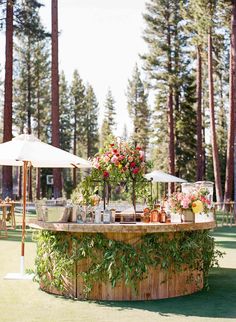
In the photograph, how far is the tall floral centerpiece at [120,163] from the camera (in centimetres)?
684

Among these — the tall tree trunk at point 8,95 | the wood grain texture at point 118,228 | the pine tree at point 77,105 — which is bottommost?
the wood grain texture at point 118,228

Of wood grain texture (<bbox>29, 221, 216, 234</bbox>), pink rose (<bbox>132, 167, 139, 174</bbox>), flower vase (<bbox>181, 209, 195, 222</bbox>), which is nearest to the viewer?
wood grain texture (<bbox>29, 221, 216, 234</bbox>)

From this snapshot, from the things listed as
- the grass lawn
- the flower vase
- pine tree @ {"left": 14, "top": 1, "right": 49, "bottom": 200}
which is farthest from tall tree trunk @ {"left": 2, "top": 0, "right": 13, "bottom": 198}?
pine tree @ {"left": 14, "top": 1, "right": 49, "bottom": 200}

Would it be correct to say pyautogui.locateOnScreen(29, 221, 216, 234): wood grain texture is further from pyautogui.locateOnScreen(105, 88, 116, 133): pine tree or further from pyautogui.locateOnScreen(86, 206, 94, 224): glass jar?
pyautogui.locateOnScreen(105, 88, 116, 133): pine tree

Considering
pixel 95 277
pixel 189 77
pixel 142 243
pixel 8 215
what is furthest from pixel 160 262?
pixel 189 77

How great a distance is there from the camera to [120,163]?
6.84 m

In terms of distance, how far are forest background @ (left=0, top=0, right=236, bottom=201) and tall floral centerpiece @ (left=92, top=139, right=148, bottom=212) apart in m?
12.0

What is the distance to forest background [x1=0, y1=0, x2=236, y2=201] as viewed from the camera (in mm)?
22931

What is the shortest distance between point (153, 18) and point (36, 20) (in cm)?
999

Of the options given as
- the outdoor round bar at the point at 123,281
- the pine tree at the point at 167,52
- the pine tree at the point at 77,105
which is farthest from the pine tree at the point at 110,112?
the outdoor round bar at the point at 123,281

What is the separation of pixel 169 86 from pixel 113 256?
26192 mm

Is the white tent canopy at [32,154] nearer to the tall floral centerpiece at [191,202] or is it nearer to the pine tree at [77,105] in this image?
the tall floral centerpiece at [191,202]

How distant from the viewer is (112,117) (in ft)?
190

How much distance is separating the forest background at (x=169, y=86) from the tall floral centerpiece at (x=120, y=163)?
11980 mm
